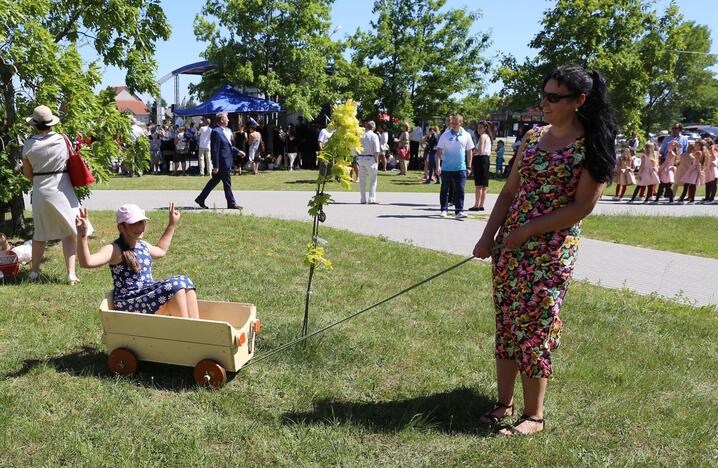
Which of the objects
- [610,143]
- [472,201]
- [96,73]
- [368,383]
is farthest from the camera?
[472,201]

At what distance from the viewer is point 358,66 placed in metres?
26.4

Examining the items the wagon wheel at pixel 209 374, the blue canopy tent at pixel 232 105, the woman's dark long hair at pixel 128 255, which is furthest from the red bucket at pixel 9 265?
the blue canopy tent at pixel 232 105

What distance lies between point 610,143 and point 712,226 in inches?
417

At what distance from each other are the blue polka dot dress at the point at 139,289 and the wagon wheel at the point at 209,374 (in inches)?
21.1

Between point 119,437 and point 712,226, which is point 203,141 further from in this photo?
point 119,437

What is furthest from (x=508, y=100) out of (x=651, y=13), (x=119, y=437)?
(x=119, y=437)

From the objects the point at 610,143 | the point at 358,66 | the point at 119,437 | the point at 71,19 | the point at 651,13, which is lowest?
the point at 119,437

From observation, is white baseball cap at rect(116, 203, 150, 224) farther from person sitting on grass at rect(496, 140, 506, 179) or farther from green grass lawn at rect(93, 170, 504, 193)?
person sitting on grass at rect(496, 140, 506, 179)

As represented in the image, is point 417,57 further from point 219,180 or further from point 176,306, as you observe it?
point 176,306

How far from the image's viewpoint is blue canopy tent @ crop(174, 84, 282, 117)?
74.4ft

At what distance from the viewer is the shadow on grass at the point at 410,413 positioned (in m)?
3.76

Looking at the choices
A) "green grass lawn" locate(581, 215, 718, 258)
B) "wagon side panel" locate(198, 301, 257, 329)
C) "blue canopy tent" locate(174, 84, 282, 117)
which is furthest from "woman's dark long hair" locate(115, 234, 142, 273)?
"blue canopy tent" locate(174, 84, 282, 117)

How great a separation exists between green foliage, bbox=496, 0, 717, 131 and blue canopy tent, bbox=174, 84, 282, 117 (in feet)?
29.3

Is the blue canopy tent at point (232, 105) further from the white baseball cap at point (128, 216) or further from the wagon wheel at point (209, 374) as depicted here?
the wagon wheel at point (209, 374)
